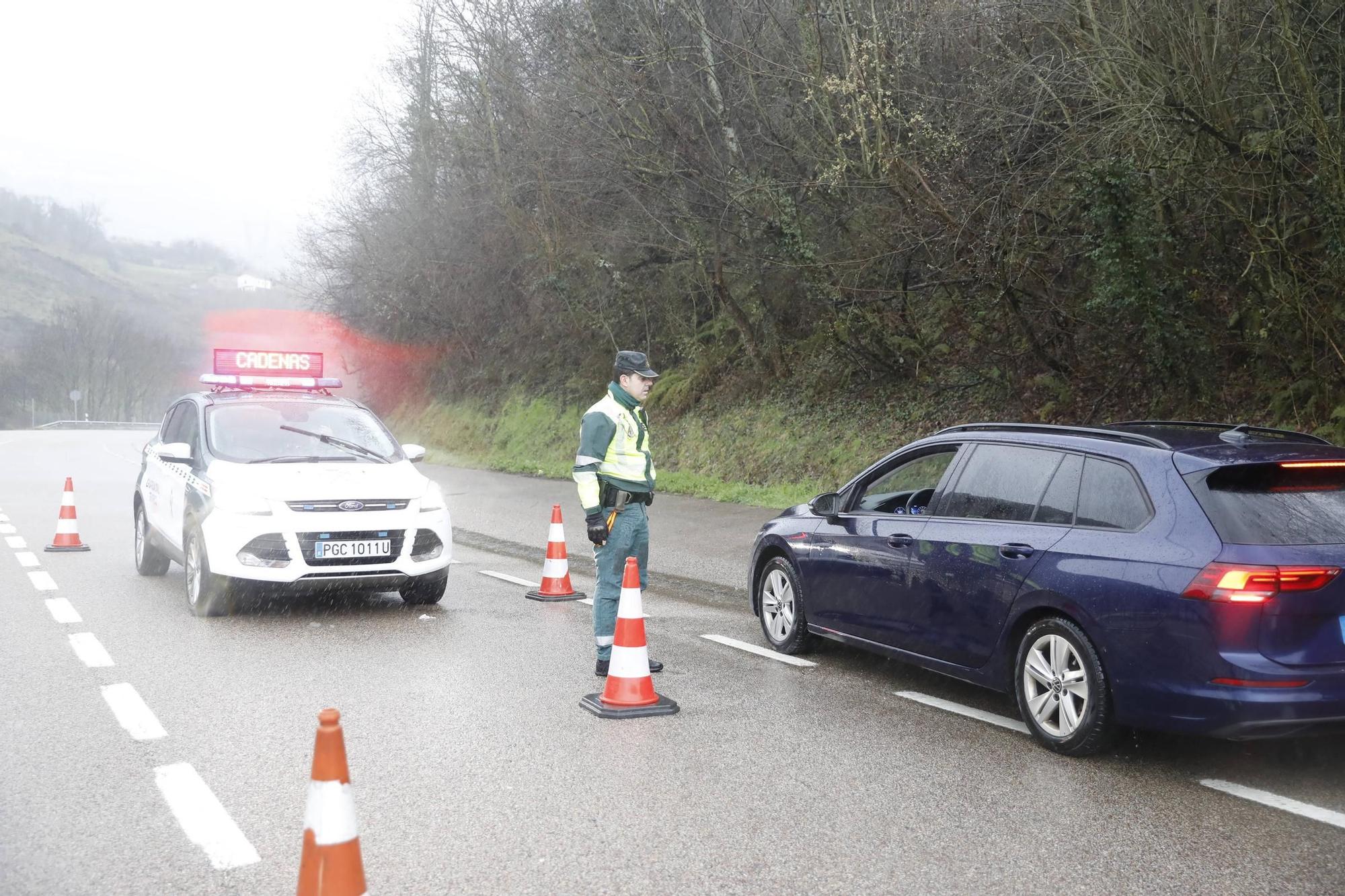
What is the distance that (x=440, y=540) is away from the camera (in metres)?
9.84

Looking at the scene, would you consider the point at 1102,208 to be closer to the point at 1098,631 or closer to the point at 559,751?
the point at 1098,631

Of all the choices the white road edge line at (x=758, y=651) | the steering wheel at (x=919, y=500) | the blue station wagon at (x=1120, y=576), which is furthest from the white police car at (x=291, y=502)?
the steering wheel at (x=919, y=500)

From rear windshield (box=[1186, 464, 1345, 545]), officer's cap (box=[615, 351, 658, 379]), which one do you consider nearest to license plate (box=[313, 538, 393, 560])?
officer's cap (box=[615, 351, 658, 379])

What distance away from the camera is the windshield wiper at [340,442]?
34.4ft

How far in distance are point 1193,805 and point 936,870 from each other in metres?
1.45

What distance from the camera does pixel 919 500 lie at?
7.36m

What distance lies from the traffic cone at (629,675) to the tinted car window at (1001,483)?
5.76 ft

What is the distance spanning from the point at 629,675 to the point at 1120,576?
2563 millimetres

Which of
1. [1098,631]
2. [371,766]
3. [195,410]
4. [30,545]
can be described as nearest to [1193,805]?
[1098,631]

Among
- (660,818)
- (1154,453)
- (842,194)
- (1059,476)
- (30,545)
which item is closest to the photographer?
(660,818)

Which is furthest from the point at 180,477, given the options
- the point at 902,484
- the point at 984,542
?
the point at 984,542

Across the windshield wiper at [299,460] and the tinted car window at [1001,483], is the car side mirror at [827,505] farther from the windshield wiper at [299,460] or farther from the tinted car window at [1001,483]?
the windshield wiper at [299,460]

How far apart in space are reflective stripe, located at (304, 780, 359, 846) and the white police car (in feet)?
20.1

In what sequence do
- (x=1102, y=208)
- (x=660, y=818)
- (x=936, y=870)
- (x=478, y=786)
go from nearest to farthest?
(x=936, y=870), (x=660, y=818), (x=478, y=786), (x=1102, y=208)
